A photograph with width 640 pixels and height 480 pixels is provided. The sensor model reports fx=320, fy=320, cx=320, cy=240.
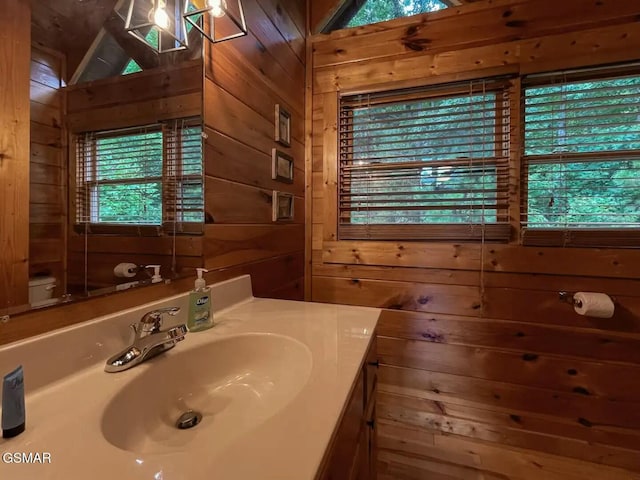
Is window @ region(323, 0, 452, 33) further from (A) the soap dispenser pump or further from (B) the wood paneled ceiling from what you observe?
(A) the soap dispenser pump

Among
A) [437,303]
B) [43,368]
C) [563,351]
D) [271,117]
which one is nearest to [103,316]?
[43,368]

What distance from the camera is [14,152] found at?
0.61m

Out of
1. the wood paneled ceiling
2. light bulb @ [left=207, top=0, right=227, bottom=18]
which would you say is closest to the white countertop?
the wood paneled ceiling

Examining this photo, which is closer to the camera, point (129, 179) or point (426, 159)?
point (129, 179)

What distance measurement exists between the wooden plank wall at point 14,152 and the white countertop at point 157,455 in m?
0.14

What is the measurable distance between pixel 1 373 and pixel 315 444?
0.55m

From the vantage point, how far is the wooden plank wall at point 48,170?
0.65 meters

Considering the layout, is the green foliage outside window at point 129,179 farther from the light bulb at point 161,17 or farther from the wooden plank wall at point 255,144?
the light bulb at point 161,17

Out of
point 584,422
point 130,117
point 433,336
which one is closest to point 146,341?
point 130,117

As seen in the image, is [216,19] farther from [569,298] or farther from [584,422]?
[584,422]

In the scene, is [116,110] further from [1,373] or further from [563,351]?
[563,351]

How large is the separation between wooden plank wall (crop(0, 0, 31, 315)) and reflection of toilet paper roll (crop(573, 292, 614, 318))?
1.85 m

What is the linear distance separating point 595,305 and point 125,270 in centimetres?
175

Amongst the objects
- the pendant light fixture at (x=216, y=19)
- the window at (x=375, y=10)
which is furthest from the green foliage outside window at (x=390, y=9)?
the pendant light fixture at (x=216, y=19)
